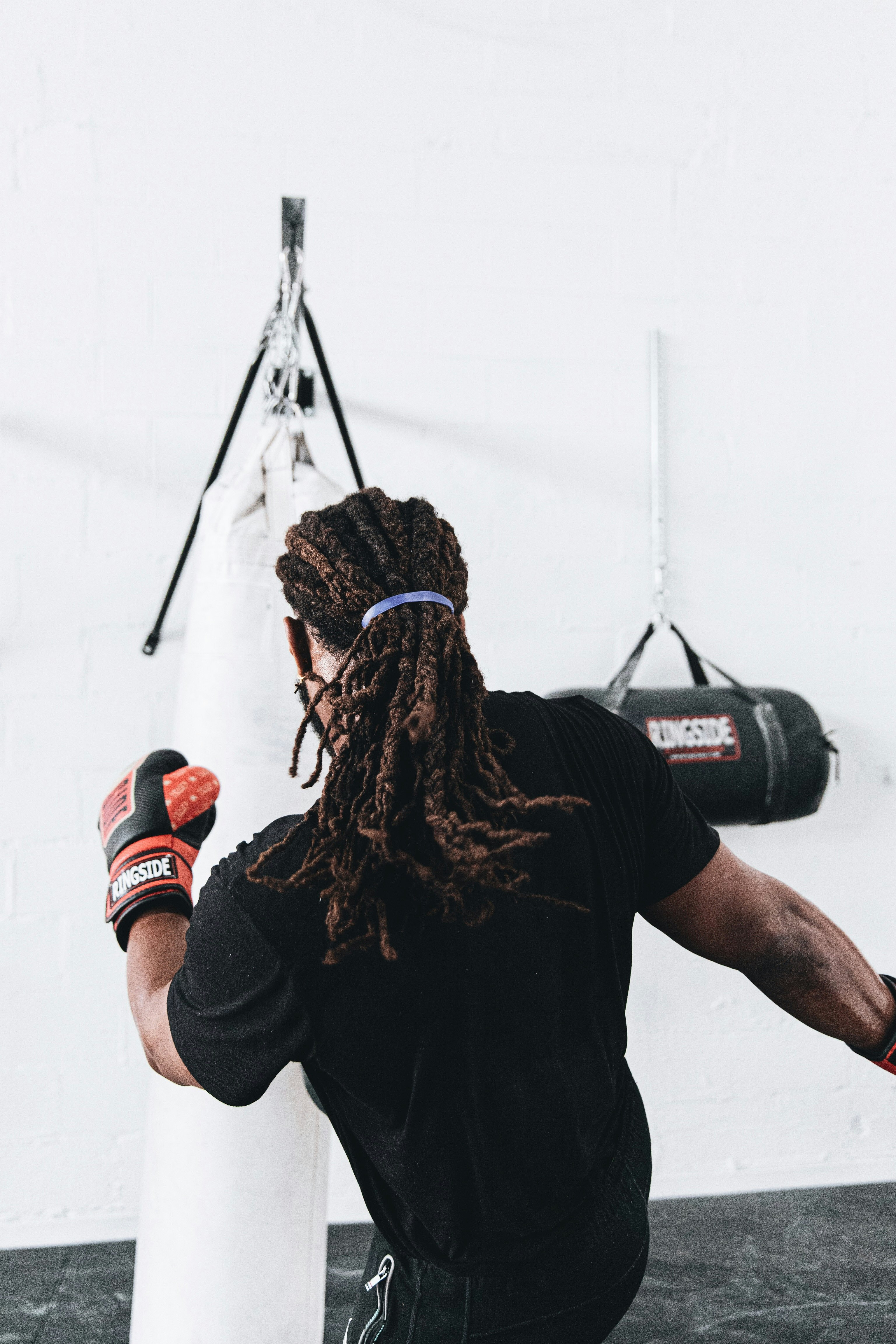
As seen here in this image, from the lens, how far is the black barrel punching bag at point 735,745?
1730 millimetres

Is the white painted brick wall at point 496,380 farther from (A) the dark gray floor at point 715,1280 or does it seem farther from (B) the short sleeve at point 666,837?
(B) the short sleeve at point 666,837

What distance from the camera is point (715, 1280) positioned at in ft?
5.93

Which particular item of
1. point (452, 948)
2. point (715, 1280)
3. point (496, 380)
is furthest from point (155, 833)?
point (715, 1280)

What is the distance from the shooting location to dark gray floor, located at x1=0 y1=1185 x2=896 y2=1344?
1.66 metres

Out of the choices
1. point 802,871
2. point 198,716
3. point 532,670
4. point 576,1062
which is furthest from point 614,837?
point 802,871

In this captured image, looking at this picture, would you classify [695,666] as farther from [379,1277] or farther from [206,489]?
[379,1277]

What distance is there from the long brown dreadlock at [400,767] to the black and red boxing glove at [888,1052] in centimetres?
41

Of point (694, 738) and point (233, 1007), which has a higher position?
point (233, 1007)

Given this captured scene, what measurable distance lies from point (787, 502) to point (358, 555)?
4.88 feet

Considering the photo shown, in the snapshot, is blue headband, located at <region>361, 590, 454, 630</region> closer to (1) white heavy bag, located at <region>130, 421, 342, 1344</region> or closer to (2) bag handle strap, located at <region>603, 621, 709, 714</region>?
(1) white heavy bag, located at <region>130, 421, 342, 1344</region>

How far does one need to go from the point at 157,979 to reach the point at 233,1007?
0.20 m

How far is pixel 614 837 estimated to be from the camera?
35.2 inches

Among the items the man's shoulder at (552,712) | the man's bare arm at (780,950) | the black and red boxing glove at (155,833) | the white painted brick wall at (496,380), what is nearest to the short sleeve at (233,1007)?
the black and red boxing glove at (155,833)

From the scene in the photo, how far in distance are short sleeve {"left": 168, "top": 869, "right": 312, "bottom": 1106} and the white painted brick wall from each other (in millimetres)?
1168
